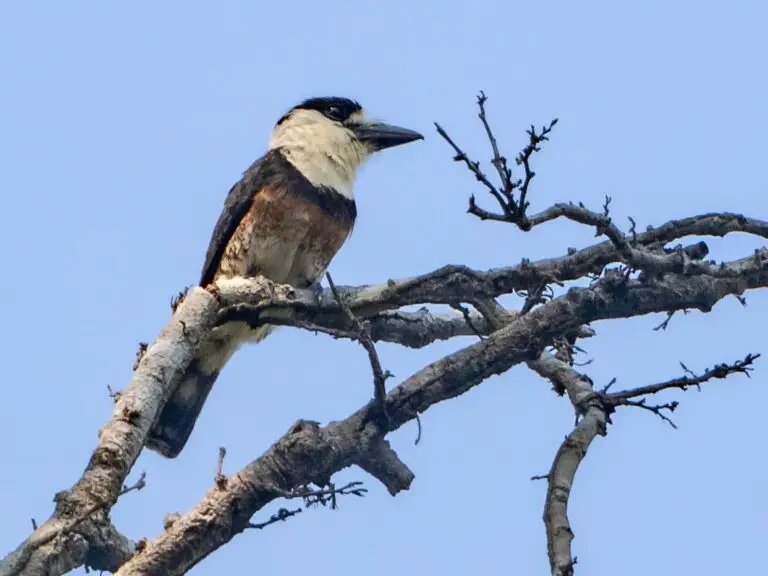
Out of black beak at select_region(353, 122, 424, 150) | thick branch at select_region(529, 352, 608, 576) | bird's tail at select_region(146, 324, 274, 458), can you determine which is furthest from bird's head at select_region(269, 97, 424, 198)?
thick branch at select_region(529, 352, 608, 576)

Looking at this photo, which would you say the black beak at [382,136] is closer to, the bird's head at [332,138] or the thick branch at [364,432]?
the bird's head at [332,138]

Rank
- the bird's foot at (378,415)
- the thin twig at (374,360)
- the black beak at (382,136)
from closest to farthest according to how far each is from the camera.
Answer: the thin twig at (374,360), the bird's foot at (378,415), the black beak at (382,136)

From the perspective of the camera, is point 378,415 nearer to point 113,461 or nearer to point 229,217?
point 113,461

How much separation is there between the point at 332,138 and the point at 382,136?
288 mm

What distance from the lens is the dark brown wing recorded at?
565 cm

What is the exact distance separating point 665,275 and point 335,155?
7.46 ft

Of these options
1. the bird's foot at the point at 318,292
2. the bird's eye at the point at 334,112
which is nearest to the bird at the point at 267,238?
the bird's foot at the point at 318,292

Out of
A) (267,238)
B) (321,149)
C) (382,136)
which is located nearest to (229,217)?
(267,238)

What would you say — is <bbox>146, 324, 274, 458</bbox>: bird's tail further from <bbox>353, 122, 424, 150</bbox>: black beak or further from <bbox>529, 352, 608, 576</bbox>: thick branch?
<bbox>529, 352, 608, 576</bbox>: thick branch

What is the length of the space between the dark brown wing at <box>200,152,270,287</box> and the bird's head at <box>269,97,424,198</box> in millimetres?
265

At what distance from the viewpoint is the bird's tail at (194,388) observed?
5.19 metres

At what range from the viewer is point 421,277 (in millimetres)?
4477

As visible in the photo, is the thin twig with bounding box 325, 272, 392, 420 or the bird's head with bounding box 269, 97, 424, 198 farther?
the bird's head with bounding box 269, 97, 424, 198

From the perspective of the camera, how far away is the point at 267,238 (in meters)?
5.52
